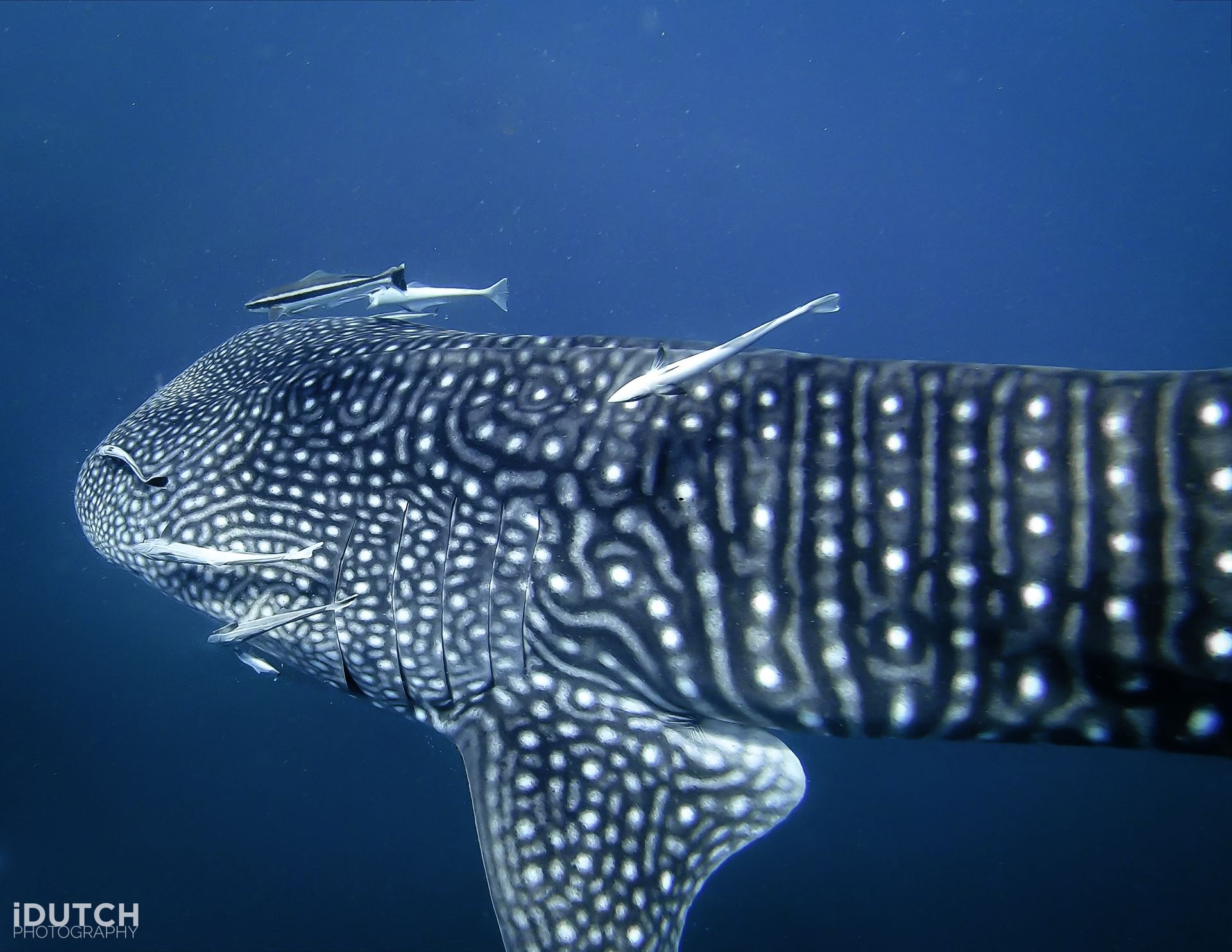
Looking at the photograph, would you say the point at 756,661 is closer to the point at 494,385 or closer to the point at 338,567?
the point at 494,385

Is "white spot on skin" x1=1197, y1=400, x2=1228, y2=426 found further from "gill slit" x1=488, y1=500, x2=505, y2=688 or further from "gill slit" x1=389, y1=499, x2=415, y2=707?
"gill slit" x1=389, y1=499, x2=415, y2=707

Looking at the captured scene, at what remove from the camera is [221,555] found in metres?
3.12

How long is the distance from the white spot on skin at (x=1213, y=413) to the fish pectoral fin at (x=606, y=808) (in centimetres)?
195

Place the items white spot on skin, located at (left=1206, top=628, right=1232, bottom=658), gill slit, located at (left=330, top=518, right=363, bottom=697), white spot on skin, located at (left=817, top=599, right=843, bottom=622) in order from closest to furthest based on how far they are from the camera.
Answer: white spot on skin, located at (left=1206, top=628, right=1232, bottom=658) < white spot on skin, located at (left=817, top=599, right=843, bottom=622) < gill slit, located at (left=330, top=518, right=363, bottom=697)

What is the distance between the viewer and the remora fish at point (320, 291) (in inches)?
155

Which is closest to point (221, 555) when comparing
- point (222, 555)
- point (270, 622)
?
point (222, 555)

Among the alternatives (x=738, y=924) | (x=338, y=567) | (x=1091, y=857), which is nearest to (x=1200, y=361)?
(x=1091, y=857)

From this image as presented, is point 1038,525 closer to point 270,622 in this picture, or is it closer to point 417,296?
point 270,622

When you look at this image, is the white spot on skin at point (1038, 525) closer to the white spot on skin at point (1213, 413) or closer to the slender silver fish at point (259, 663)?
the white spot on skin at point (1213, 413)

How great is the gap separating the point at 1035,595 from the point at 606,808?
1.78 meters

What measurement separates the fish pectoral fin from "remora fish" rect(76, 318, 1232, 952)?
0.01 meters

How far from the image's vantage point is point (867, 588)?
2469 millimetres

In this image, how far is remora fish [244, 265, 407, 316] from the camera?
3939 mm

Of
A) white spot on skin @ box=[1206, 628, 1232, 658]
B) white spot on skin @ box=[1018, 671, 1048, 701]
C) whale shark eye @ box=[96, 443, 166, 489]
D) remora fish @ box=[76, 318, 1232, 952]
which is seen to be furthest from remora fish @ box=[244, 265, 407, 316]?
white spot on skin @ box=[1206, 628, 1232, 658]
